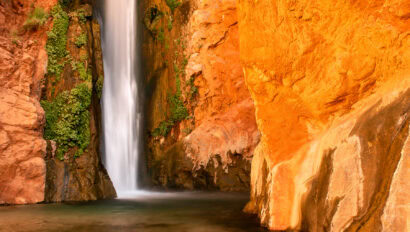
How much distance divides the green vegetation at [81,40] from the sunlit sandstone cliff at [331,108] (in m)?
9.62

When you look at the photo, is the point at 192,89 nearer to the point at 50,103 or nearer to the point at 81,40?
the point at 81,40

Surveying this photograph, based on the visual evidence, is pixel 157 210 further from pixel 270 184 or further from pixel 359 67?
pixel 359 67

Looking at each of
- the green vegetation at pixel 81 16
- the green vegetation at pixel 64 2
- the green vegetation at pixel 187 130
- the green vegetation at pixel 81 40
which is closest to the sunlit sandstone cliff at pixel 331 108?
the green vegetation at pixel 81 40

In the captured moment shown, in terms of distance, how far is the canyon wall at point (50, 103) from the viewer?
13.1 meters

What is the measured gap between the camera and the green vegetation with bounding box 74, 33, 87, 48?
16125mm

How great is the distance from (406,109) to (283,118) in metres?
3.17

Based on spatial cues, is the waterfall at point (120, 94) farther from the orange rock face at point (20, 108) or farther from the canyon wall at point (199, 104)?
the orange rock face at point (20, 108)

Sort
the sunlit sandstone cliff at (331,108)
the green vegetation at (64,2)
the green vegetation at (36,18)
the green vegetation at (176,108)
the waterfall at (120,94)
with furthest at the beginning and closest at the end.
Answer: the green vegetation at (176,108) → the waterfall at (120,94) → the green vegetation at (64,2) → the green vegetation at (36,18) → the sunlit sandstone cliff at (331,108)

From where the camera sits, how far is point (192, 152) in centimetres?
1911

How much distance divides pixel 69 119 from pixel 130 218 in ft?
22.9

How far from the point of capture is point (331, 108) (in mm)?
6637

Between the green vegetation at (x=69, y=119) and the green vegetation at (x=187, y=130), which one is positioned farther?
the green vegetation at (x=187, y=130)

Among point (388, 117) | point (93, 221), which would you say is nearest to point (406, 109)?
point (388, 117)

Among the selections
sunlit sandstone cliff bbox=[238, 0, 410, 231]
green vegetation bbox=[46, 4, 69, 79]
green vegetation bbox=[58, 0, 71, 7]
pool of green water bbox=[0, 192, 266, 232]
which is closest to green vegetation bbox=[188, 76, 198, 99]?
green vegetation bbox=[46, 4, 69, 79]
